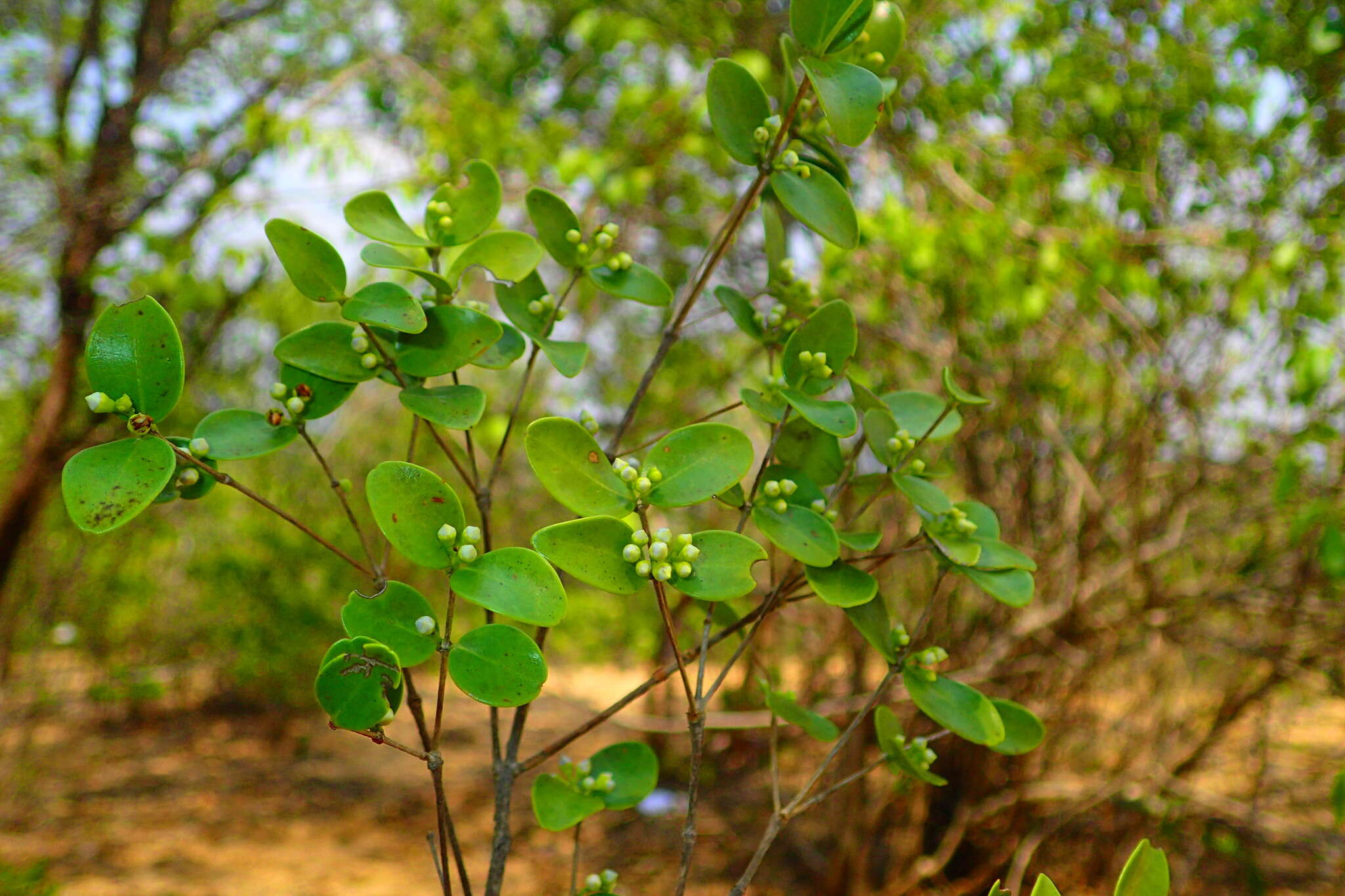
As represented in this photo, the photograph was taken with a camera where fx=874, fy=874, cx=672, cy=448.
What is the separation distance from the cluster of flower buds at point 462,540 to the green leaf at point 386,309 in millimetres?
152

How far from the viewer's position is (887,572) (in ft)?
9.82

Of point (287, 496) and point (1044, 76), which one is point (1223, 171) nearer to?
point (1044, 76)

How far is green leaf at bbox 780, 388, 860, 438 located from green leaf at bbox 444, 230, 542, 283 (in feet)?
0.85

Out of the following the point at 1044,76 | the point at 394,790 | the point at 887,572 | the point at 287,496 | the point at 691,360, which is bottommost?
the point at 394,790

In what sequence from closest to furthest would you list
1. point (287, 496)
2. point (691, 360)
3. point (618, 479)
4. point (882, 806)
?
point (618, 479) < point (882, 806) < point (691, 360) < point (287, 496)

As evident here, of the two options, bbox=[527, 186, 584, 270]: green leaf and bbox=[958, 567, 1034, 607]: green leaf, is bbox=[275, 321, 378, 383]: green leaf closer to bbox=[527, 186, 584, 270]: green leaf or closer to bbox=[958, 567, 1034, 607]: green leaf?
bbox=[527, 186, 584, 270]: green leaf

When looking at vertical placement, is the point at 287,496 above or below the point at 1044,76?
below

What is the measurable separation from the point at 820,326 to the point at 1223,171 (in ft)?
10.3

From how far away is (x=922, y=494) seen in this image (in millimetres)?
738

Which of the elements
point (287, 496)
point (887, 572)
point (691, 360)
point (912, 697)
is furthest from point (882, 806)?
point (287, 496)

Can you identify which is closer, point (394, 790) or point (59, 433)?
point (59, 433)

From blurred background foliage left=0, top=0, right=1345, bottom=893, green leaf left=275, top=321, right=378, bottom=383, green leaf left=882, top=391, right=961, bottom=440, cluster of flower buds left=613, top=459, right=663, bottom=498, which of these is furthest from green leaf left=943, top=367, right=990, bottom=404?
blurred background foliage left=0, top=0, right=1345, bottom=893

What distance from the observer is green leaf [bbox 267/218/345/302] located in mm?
673

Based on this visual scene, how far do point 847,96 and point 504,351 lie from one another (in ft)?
1.17
